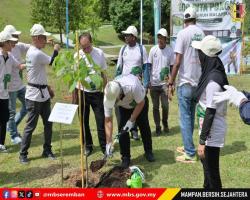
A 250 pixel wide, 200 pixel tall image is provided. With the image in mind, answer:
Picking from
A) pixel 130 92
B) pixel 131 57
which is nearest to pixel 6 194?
pixel 130 92

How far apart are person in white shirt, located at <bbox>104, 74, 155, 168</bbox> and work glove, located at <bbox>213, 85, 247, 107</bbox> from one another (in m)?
1.44

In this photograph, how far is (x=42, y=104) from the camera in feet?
20.2

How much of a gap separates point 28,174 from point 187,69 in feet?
9.03

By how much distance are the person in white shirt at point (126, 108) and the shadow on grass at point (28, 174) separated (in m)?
1.02

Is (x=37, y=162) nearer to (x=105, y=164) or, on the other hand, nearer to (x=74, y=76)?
(x=105, y=164)

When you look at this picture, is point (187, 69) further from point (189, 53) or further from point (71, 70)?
point (71, 70)

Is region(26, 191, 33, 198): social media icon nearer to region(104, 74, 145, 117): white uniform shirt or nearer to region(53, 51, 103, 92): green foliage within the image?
region(53, 51, 103, 92): green foliage

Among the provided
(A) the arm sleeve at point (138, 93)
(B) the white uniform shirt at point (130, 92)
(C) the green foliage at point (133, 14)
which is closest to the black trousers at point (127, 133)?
(B) the white uniform shirt at point (130, 92)

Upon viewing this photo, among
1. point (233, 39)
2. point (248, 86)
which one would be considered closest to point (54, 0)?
point (233, 39)

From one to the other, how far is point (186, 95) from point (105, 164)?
1.57 m

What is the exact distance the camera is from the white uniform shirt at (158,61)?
25.0 feet

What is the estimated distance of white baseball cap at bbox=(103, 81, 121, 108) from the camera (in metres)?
4.81

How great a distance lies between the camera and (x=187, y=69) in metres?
5.79

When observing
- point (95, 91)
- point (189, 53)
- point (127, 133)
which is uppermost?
point (189, 53)
